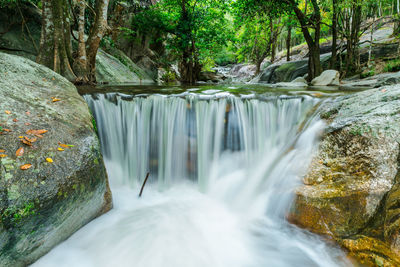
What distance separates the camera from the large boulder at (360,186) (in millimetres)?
1956

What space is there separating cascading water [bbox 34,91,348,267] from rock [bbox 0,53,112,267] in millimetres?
283

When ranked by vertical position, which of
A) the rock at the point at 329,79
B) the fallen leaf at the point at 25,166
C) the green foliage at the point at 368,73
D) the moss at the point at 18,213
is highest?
the green foliage at the point at 368,73

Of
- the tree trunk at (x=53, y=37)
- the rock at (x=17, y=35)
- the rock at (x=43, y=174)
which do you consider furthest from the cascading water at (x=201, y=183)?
the rock at (x=17, y=35)

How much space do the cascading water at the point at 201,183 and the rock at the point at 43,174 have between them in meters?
0.28

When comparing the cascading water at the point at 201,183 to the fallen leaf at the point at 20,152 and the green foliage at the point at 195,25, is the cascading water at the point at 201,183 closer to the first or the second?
the fallen leaf at the point at 20,152

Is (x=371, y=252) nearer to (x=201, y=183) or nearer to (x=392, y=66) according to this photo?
(x=201, y=183)

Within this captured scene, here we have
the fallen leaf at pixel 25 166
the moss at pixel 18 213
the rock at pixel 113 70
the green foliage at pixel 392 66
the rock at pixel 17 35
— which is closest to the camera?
the moss at pixel 18 213

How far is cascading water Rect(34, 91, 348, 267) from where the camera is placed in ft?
7.61

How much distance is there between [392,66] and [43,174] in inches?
451

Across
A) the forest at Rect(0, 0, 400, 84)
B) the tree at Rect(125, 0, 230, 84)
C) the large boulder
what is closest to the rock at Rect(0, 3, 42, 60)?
the forest at Rect(0, 0, 400, 84)

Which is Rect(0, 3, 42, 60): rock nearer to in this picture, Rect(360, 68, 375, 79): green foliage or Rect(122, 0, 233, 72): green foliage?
Rect(122, 0, 233, 72): green foliage

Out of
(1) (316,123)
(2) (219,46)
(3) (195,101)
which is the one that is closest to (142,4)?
(2) (219,46)

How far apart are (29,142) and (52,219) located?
77cm

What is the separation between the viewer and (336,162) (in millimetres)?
2521
